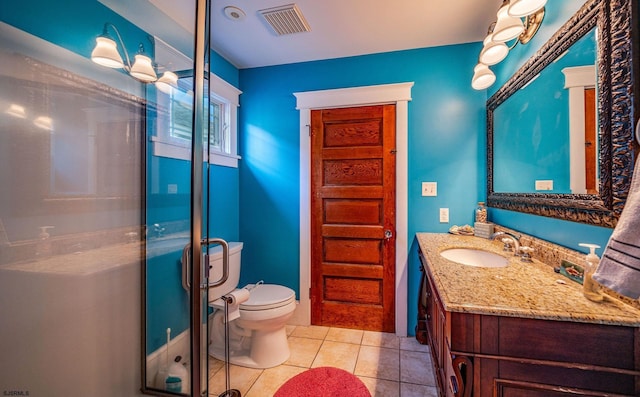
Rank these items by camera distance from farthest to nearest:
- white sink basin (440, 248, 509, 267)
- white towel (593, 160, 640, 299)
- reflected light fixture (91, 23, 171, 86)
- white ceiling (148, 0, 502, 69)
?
white ceiling (148, 0, 502, 69) < white sink basin (440, 248, 509, 267) < reflected light fixture (91, 23, 171, 86) < white towel (593, 160, 640, 299)

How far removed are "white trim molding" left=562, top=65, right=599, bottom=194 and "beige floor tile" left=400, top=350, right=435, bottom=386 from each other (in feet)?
4.51

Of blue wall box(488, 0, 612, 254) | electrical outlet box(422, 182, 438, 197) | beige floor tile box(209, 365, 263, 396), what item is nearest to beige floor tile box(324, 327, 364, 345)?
beige floor tile box(209, 365, 263, 396)

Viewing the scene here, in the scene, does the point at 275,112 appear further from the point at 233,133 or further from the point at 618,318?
the point at 618,318

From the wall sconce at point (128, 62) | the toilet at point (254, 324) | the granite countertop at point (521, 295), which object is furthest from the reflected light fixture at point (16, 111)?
the granite countertop at point (521, 295)

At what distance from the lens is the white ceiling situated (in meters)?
1.66

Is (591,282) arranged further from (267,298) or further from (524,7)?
(267,298)

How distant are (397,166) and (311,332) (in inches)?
63.2

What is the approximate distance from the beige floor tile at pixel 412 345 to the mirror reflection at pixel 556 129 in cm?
132

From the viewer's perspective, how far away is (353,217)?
2.31 m

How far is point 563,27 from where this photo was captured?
1178mm

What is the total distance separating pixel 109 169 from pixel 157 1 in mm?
1054

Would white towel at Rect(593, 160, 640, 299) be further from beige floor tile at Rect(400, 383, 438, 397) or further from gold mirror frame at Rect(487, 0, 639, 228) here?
beige floor tile at Rect(400, 383, 438, 397)

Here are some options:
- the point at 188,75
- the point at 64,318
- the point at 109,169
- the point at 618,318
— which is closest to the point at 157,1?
the point at 188,75

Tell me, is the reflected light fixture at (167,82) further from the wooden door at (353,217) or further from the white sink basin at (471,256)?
the white sink basin at (471,256)
